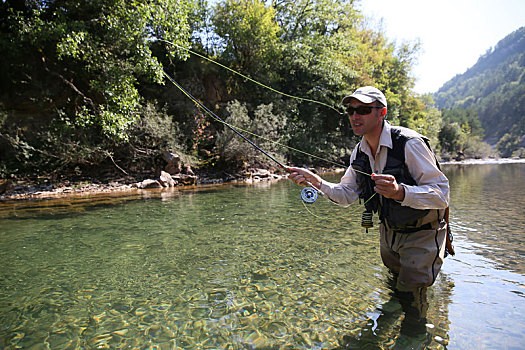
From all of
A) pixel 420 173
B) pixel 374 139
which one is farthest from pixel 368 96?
pixel 420 173

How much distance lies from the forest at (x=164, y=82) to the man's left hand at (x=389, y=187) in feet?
8.72

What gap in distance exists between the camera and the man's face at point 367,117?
10.1 feet

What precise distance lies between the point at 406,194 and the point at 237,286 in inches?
88.8

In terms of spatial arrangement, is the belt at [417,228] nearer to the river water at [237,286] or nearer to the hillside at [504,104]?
A: the river water at [237,286]

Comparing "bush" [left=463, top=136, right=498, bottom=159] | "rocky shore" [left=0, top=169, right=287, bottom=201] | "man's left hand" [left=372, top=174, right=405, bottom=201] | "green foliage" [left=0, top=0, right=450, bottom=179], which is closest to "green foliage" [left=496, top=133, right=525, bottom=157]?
"bush" [left=463, top=136, right=498, bottom=159]

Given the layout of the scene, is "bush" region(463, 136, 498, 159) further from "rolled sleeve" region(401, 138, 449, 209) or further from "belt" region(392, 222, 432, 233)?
"rolled sleeve" region(401, 138, 449, 209)

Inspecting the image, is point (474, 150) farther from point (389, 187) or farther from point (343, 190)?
point (389, 187)

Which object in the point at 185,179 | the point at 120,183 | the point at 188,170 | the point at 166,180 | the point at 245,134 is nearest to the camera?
the point at 120,183

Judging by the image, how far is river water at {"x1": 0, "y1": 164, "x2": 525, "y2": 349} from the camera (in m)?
2.82

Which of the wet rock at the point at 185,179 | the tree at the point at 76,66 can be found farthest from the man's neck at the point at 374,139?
the wet rock at the point at 185,179

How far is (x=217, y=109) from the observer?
71.6ft

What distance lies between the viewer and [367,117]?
3.10 meters

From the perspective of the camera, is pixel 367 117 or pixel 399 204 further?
pixel 367 117

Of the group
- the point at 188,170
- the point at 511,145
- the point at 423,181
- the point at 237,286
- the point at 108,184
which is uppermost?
the point at 511,145
